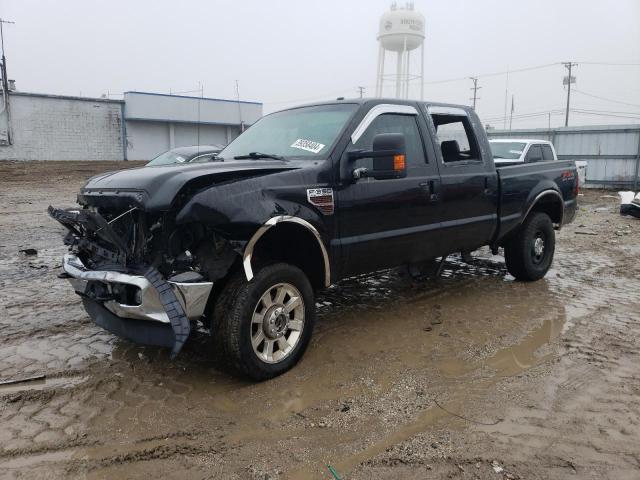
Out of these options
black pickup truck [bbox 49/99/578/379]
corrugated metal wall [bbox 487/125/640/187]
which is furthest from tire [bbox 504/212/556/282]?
corrugated metal wall [bbox 487/125/640/187]

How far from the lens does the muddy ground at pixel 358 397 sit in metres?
2.67

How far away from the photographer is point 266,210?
3.39 meters

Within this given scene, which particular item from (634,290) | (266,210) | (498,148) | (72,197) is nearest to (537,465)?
(266,210)

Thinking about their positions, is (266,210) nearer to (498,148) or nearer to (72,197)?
(498,148)

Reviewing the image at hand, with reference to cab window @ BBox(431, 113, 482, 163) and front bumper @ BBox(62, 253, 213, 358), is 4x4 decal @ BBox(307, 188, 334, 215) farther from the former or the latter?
cab window @ BBox(431, 113, 482, 163)

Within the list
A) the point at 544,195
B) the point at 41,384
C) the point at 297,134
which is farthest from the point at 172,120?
the point at 41,384

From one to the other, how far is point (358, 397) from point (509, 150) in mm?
9940

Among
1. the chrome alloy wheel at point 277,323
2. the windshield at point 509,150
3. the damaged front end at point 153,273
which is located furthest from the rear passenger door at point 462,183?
the windshield at point 509,150

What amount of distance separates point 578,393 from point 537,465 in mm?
993

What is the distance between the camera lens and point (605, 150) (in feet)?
65.9

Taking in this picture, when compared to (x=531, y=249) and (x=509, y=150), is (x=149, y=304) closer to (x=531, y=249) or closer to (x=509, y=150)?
(x=531, y=249)

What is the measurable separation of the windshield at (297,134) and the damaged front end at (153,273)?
1.24 m

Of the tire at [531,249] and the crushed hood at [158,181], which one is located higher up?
the crushed hood at [158,181]

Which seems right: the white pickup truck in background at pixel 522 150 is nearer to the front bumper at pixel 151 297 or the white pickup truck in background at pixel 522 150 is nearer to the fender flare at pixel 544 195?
the fender flare at pixel 544 195
